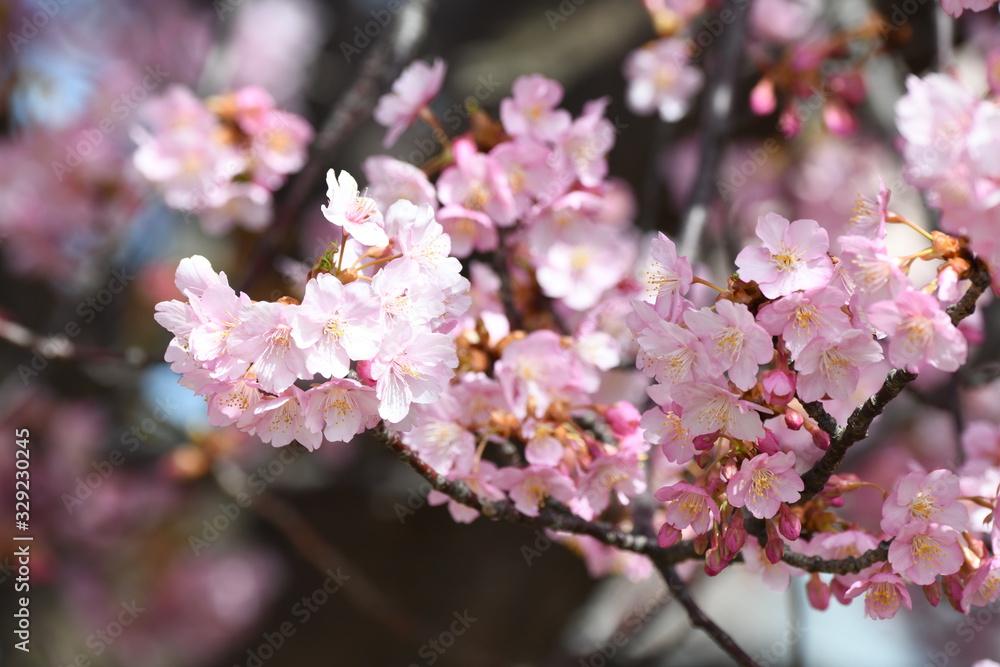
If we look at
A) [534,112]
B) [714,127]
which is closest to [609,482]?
[534,112]

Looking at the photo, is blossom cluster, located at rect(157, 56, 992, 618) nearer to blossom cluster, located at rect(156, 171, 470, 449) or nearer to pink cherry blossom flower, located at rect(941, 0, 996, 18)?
blossom cluster, located at rect(156, 171, 470, 449)

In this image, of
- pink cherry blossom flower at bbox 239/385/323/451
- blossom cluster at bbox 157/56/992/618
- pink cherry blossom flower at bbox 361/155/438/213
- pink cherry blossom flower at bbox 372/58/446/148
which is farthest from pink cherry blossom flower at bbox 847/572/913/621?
pink cherry blossom flower at bbox 372/58/446/148

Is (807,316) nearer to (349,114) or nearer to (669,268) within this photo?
(669,268)

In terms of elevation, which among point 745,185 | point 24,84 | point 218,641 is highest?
point 24,84

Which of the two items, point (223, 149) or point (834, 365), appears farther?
point (223, 149)

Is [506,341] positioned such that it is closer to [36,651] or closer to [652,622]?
[652,622]

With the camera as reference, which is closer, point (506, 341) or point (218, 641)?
point (506, 341)

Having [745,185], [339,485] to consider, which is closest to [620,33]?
[745,185]
